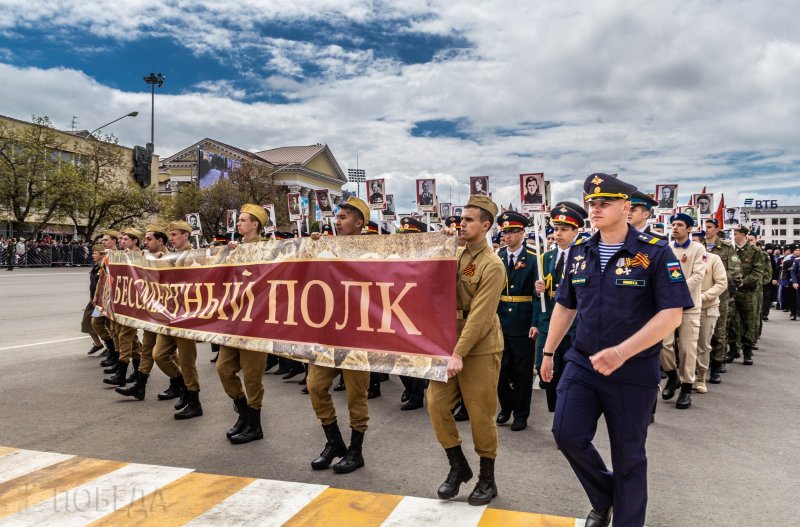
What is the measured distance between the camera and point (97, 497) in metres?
3.96

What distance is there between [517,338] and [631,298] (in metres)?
2.84

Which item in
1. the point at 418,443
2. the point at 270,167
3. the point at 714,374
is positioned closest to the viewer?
the point at 418,443

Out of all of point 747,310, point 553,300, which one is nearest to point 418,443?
point 553,300

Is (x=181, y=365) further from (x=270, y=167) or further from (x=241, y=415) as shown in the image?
(x=270, y=167)

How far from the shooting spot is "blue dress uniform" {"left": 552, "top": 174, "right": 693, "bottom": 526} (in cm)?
317

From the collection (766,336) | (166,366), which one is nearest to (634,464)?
(166,366)

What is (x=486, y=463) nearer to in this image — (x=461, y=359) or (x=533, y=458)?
(x=461, y=359)

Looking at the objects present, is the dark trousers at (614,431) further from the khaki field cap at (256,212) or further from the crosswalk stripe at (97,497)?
the khaki field cap at (256,212)

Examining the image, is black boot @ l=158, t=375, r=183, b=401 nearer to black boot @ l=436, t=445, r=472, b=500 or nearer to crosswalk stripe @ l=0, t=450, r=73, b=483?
crosswalk stripe @ l=0, t=450, r=73, b=483

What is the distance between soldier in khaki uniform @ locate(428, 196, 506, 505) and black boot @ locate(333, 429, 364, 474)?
86 cm

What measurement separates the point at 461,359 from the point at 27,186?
42.2 m

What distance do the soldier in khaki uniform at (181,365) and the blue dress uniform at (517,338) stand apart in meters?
3.08

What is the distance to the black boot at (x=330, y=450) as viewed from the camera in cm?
461

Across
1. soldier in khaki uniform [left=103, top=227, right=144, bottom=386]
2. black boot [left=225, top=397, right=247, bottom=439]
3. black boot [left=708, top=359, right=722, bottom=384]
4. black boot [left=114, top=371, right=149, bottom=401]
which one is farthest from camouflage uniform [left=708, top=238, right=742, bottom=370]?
soldier in khaki uniform [left=103, top=227, right=144, bottom=386]
